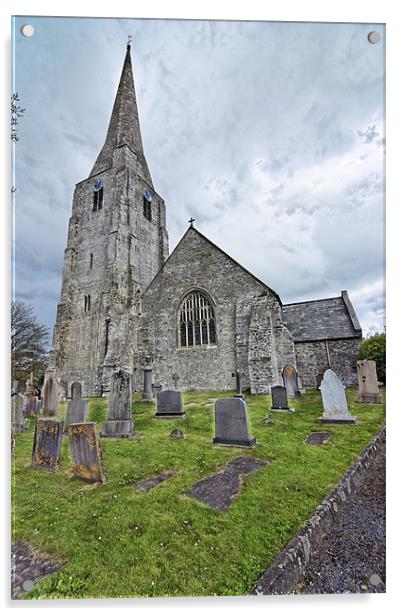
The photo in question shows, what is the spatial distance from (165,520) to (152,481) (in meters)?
1.01

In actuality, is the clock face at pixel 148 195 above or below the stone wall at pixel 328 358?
above

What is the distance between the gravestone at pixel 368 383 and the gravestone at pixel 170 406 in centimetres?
525

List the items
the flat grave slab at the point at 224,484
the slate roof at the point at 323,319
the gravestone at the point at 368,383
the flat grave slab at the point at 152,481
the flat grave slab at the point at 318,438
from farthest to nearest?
the slate roof at the point at 323,319, the gravestone at the point at 368,383, the flat grave slab at the point at 318,438, the flat grave slab at the point at 152,481, the flat grave slab at the point at 224,484

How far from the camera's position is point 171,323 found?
14.5 meters

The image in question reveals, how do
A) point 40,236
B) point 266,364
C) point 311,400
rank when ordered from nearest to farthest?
point 40,236, point 311,400, point 266,364

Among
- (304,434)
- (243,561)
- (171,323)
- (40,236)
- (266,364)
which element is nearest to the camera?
(243,561)

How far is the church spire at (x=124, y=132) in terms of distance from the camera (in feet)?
70.8

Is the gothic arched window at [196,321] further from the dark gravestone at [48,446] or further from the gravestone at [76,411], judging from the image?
A: the dark gravestone at [48,446]

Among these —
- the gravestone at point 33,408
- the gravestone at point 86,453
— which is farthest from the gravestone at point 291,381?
the gravestone at point 86,453

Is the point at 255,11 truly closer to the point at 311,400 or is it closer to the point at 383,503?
the point at 383,503

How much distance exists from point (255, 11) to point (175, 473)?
5.54 m

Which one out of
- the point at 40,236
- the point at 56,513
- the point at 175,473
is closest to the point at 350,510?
the point at 175,473

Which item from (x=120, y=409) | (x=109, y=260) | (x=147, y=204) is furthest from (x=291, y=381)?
(x=147, y=204)

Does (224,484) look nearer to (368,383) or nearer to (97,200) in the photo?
(368,383)
